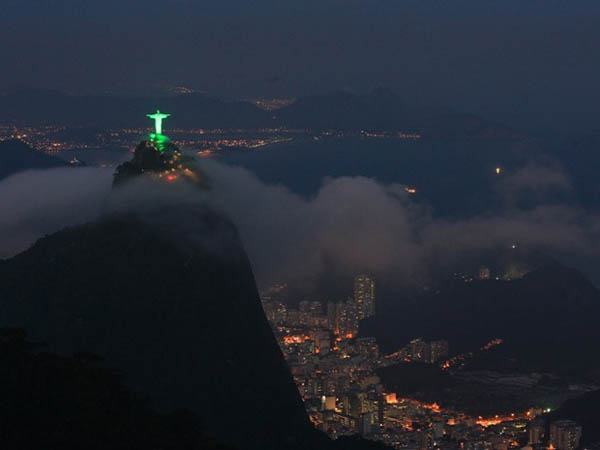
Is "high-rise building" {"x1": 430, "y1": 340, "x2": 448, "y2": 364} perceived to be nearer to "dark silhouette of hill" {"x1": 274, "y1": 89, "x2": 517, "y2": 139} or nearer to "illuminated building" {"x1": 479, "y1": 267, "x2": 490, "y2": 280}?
"illuminated building" {"x1": 479, "y1": 267, "x2": 490, "y2": 280}

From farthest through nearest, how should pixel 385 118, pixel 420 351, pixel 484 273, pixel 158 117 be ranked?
pixel 385 118, pixel 484 273, pixel 420 351, pixel 158 117

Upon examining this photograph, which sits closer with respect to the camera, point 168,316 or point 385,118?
point 168,316

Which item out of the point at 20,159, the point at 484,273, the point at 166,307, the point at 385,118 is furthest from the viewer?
the point at 385,118

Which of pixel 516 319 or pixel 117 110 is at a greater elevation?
pixel 117 110

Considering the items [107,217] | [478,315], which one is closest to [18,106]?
[478,315]

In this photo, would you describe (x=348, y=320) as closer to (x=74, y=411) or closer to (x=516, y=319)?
(x=516, y=319)

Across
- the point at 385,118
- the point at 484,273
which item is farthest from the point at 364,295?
the point at 385,118

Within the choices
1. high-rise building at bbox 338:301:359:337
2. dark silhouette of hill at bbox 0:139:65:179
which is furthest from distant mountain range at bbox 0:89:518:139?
high-rise building at bbox 338:301:359:337
